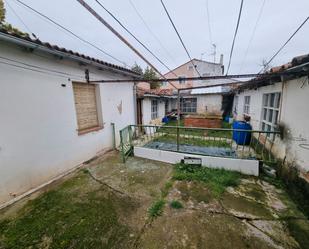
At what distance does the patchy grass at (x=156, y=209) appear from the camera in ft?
7.88

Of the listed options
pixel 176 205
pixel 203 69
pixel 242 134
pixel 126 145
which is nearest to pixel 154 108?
pixel 126 145

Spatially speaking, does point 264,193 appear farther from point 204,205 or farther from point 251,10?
point 251,10

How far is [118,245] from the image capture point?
1.90 m

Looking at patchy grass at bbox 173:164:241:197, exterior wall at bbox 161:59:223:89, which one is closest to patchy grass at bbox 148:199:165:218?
patchy grass at bbox 173:164:241:197

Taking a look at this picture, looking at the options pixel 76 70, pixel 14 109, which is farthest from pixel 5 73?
pixel 76 70

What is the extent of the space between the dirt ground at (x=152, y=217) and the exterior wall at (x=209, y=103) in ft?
34.3

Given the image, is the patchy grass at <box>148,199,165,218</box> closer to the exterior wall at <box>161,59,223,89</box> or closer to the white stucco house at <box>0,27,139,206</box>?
the white stucco house at <box>0,27,139,206</box>

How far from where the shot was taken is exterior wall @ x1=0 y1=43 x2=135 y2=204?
2.67m

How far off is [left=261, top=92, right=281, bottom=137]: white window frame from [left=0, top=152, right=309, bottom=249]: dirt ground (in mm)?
1825

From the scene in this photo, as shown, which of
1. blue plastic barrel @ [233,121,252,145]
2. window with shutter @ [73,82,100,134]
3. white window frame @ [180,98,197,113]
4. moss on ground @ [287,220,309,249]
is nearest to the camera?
moss on ground @ [287,220,309,249]

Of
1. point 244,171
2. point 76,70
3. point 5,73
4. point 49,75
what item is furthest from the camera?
point 76,70

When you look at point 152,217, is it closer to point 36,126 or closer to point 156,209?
point 156,209

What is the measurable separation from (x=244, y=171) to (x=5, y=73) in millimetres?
5655

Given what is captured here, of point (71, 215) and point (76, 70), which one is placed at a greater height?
point (76, 70)
